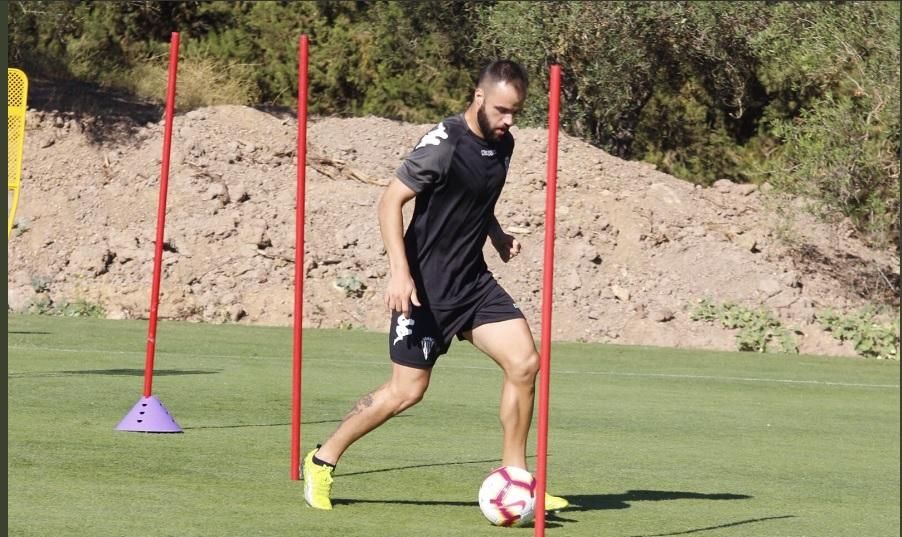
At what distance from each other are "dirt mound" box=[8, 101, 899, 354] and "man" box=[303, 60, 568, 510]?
602 inches

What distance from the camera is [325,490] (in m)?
7.30

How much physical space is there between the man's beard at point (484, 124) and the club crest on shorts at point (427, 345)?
0.94 meters

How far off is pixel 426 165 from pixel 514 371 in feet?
→ 3.36

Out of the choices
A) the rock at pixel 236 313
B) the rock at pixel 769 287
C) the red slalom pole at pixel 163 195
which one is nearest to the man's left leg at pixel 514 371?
the red slalom pole at pixel 163 195

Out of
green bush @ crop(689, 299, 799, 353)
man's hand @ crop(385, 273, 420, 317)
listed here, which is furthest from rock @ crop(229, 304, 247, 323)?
man's hand @ crop(385, 273, 420, 317)

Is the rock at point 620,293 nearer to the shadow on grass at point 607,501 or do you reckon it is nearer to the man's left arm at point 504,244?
the shadow on grass at point 607,501

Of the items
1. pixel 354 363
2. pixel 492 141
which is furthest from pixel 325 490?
pixel 354 363

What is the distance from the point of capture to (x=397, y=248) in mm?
6863

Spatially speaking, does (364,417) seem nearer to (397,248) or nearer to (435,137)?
(397,248)

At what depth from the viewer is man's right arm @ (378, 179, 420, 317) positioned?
680 centimetres

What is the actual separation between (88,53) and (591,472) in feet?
80.6

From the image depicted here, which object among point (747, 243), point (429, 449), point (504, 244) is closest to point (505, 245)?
point (504, 244)

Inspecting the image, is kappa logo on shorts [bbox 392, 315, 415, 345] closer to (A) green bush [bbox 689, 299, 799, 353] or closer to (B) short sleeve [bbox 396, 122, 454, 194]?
(B) short sleeve [bbox 396, 122, 454, 194]

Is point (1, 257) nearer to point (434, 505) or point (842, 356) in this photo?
point (434, 505)
